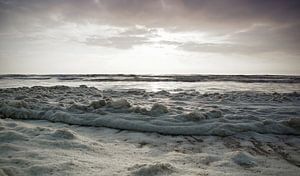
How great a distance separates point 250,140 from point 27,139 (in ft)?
11.0

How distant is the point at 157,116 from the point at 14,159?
2.99 m

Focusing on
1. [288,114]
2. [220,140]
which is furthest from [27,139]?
[288,114]

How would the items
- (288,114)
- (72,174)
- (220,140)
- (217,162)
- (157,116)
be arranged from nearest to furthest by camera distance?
(72,174), (217,162), (220,140), (157,116), (288,114)

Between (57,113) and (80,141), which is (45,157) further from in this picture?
(57,113)

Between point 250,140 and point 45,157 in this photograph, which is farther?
point 250,140

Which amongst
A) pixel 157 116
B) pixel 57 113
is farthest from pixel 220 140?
pixel 57 113

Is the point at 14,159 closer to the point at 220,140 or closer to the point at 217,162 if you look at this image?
the point at 217,162

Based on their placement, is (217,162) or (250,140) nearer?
(217,162)

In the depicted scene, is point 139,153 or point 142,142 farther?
point 142,142

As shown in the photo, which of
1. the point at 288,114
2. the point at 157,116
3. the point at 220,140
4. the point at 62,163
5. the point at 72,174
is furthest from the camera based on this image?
the point at 288,114

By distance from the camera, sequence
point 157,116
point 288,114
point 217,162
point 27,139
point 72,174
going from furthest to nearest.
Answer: point 288,114
point 157,116
point 27,139
point 217,162
point 72,174

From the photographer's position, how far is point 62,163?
2.66 meters

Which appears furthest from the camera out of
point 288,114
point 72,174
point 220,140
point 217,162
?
point 288,114

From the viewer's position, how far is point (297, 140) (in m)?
3.89
